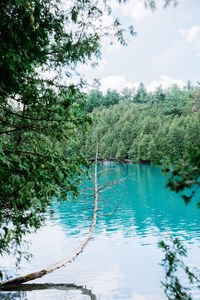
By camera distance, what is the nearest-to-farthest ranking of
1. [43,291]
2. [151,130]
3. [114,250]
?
[43,291] → [114,250] → [151,130]

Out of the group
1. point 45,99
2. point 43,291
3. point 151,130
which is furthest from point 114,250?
point 151,130

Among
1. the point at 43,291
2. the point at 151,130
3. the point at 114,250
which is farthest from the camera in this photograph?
the point at 151,130

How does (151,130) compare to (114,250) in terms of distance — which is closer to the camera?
(114,250)

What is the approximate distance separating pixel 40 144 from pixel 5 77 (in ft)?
7.71

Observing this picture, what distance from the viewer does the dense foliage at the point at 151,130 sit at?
61.7m

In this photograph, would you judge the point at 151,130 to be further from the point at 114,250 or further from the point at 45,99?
the point at 45,99

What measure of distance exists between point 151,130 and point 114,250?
6451 cm

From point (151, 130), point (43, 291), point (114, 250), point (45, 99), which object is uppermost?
point (151, 130)

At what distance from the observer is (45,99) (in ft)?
22.1

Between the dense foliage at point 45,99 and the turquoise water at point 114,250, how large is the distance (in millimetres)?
2061

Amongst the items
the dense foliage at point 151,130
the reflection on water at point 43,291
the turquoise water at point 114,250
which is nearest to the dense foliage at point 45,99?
the turquoise water at point 114,250

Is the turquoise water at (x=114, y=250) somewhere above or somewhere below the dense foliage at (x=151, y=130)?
below

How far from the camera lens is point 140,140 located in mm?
73188

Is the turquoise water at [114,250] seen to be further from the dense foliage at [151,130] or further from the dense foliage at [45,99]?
the dense foliage at [151,130]
